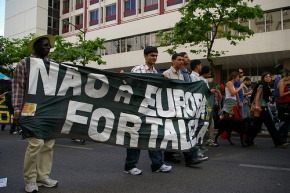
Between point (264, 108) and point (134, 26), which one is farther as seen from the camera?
point (134, 26)

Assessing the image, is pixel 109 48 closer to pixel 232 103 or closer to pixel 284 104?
pixel 232 103

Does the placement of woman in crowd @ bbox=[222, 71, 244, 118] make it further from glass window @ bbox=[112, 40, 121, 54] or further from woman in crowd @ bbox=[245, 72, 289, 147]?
glass window @ bbox=[112, 40, 121, 54]

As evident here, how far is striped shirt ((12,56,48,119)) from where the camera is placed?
352cm

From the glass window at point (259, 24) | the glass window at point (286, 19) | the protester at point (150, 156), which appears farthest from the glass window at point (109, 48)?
the protester at point (150, 156)

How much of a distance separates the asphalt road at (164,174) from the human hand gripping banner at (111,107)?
52 cm

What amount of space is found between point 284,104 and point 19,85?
21.3ft

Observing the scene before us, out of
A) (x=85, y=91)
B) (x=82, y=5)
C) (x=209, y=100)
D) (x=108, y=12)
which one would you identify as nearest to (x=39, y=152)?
(x=85, y=91)

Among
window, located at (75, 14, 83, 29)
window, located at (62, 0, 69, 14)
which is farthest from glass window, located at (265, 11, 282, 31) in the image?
window, located at (62, 0, 69, 14)

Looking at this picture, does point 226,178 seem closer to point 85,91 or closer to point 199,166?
point 199,166

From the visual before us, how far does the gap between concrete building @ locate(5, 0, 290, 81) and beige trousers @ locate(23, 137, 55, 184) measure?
20758 mm

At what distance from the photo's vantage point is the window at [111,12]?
1308 inches

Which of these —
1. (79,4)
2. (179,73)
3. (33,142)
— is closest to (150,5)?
(79,4)

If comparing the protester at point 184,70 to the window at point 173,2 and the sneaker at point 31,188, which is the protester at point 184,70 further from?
the window at point 173,2

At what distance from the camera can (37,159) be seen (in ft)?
12.2
